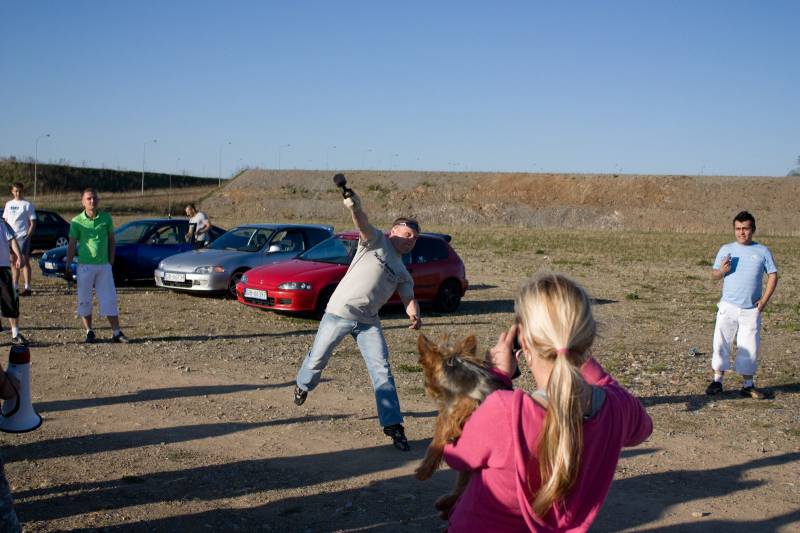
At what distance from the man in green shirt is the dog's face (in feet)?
28.1

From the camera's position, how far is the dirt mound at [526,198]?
229 ft

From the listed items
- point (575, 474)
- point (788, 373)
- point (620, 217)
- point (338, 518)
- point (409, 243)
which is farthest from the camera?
point (620, 217)

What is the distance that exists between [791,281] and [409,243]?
1861 centimetres

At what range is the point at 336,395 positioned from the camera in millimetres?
8297

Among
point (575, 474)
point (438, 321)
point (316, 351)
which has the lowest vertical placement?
point (438, 321)

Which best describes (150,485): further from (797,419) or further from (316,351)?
(797,419)

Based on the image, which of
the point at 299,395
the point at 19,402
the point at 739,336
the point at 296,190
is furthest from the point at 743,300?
the point at 296,190

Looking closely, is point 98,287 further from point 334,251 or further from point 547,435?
point 547,435

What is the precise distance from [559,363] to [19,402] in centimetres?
287

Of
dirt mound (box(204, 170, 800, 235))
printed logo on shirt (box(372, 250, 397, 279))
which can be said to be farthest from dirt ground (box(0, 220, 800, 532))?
dirt mound (box(204, 170, 800, 235))

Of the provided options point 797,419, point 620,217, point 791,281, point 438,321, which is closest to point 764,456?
point 797,419

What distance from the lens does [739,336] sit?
853 cm

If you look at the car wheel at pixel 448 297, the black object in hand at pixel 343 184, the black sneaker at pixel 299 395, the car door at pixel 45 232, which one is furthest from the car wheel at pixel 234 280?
the car door at pixel 45 232

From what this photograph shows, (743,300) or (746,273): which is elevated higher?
(746,273)
